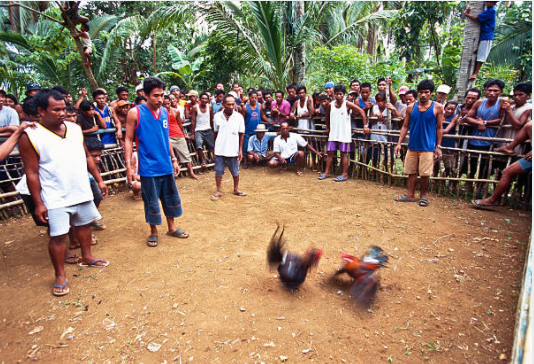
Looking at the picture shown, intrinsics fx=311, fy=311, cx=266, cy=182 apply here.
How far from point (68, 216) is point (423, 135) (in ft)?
15.0

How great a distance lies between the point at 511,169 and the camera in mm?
4164

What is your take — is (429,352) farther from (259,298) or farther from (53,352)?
(53,352)

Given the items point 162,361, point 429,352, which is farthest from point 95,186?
point 429,352

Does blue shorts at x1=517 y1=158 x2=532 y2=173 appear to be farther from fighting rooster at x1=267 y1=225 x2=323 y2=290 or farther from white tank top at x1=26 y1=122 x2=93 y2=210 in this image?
white tank top at x1=26 y1=122 x2=93 y2=210

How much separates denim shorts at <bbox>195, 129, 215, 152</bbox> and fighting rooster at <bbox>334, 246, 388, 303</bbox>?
17.0ft

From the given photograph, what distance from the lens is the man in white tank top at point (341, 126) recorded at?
19.7 ft

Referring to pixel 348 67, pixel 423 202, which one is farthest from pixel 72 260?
pixel 348 67

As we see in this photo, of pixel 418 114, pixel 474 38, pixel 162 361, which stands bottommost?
pixel 162 361

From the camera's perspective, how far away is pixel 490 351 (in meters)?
2.09

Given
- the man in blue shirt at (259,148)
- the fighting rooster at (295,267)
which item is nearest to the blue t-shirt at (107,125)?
the man in blue shirt at (259,148)

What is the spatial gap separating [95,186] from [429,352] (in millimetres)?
3591

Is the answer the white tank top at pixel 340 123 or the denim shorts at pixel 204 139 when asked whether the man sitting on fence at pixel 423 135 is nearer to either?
the white tank top at pixel 340 123

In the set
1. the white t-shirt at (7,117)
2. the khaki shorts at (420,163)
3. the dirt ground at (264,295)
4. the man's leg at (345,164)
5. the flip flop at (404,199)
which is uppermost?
the white t-shirt at (7,117)

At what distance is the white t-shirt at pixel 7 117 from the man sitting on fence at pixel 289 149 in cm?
468
